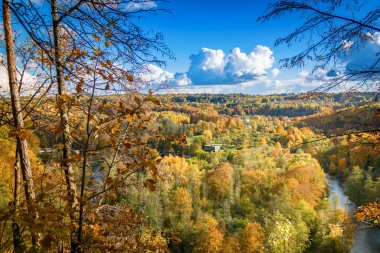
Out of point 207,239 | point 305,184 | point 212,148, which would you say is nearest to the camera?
point 207,239

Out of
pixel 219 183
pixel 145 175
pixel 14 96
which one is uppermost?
pixel 14 96

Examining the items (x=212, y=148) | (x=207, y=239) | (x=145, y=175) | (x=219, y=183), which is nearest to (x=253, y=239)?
(x=207, y=239)

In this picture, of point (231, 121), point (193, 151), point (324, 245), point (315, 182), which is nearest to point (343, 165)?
point (315, 182)

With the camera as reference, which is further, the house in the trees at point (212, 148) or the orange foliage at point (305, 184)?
the house in the trees at point (212, 148)

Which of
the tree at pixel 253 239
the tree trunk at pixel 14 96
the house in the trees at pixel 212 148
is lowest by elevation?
the house in the trees at pixel 212 148

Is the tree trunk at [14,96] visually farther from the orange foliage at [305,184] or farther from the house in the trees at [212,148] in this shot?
the house in the trees at [212,148]

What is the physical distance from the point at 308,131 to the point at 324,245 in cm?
5778

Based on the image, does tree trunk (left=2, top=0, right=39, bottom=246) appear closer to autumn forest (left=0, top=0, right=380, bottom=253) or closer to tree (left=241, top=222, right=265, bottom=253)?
autumn forest (left=0, top=0, right=380, bottom=253)

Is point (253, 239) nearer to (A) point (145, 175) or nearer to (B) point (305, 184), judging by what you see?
(A) point (145, 175)

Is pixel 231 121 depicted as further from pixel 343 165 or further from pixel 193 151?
pixel 343 165

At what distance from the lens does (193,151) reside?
2195 inches

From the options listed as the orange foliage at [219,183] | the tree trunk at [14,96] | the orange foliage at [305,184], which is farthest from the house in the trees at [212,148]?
the tree trunk at [14,96]

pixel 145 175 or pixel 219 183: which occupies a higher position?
pixel 145 175

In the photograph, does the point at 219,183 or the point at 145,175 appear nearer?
the point at 145,175
